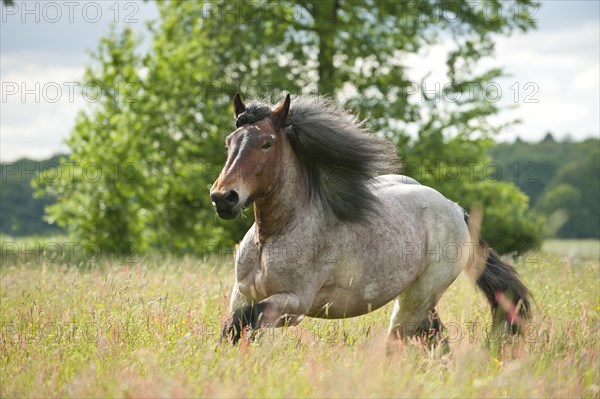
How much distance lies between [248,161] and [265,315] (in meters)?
1.14

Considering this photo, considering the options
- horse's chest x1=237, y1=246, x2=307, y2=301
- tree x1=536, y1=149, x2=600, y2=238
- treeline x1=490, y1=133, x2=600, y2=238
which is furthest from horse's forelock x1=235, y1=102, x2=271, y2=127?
tree x1=536, y1=149, x2=600, y2=238

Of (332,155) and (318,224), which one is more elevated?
(332,155)

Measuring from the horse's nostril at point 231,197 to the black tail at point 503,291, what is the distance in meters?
3.27

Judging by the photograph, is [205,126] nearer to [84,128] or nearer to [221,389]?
[84,128]

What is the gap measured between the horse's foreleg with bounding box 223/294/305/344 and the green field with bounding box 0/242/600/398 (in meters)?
0.11

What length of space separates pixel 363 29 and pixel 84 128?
9.15 m

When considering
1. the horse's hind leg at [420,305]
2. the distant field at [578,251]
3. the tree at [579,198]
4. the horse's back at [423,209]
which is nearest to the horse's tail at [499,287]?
the horse's back at [423,209]

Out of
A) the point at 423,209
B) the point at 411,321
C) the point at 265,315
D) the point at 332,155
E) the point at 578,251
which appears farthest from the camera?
the point at 578,251

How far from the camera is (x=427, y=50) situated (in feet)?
67.5

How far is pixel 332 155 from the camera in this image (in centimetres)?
573

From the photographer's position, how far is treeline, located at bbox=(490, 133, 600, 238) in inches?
1847

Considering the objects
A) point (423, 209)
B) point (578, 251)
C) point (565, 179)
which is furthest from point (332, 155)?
point (565, 179)

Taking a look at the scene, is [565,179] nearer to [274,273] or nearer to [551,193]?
[551,193]

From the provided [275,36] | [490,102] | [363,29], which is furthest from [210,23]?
[490,102]
